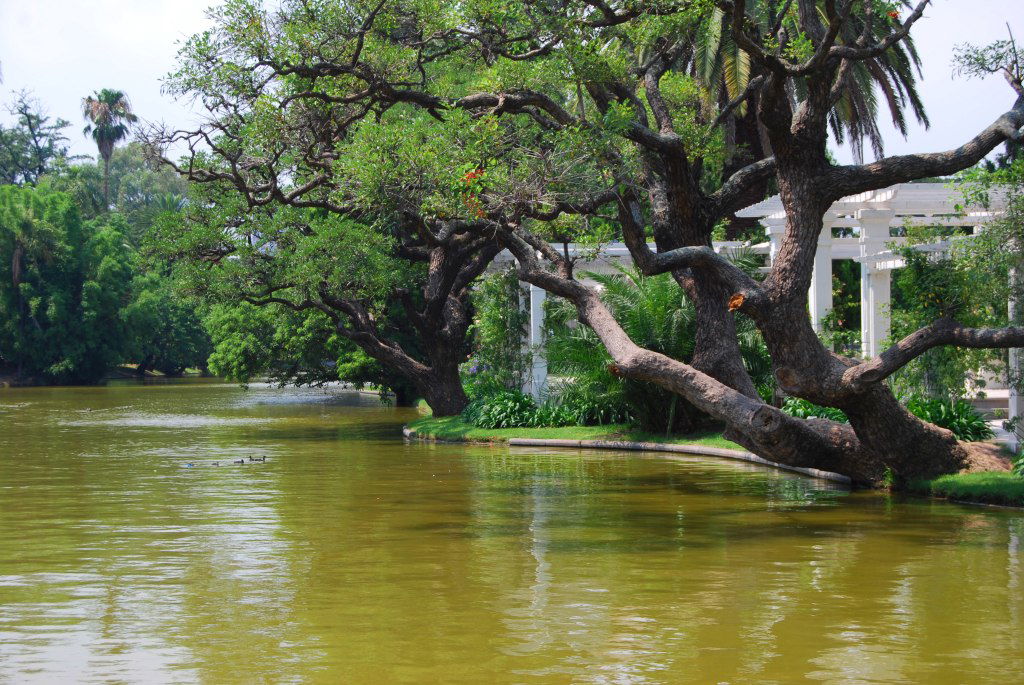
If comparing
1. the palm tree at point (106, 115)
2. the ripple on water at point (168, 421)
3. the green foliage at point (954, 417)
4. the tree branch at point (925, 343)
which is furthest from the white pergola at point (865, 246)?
the palm tree at point (106, 115)

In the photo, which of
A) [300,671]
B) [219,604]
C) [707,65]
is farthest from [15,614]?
[707,65]

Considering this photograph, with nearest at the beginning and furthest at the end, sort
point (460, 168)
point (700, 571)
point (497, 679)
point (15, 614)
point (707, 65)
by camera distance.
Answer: point (497, 679) → point (15, 614) → point (700, 571) → point (460, 168) → point (707, 65)

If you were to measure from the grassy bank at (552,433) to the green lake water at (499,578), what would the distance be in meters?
2.59

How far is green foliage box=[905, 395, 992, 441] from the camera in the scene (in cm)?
1536

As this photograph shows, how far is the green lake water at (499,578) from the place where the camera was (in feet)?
22.4

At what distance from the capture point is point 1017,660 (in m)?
6.76

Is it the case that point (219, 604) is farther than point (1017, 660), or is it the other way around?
point (219, 604)

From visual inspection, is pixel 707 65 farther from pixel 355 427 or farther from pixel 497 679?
pixel 497 679

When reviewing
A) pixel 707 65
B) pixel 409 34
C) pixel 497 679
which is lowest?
pixel 497 679

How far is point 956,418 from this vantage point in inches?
608

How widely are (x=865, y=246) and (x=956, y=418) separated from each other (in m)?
7.28

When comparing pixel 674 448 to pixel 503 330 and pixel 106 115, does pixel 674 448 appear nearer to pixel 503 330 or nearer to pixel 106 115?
pixel 503 330

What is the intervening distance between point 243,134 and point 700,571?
10.8m

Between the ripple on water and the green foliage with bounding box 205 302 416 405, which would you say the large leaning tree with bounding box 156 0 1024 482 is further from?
the green foliage with bounding box 205 302 416 405
